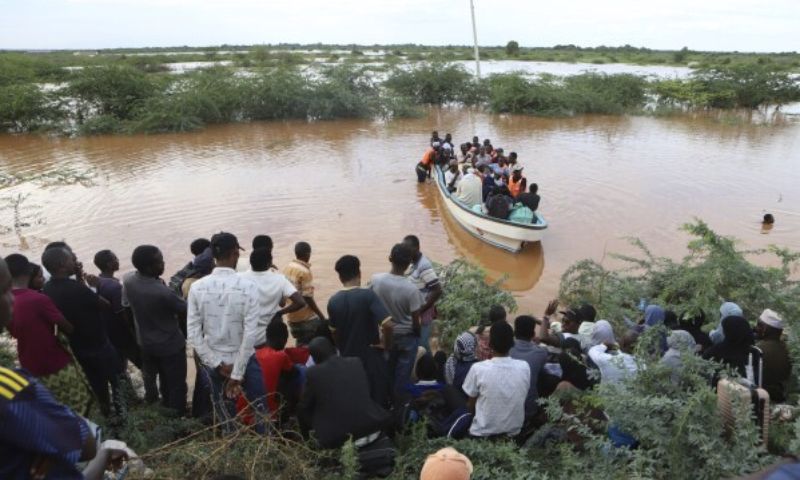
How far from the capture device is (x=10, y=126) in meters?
23.3

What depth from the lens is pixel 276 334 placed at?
421 centimetres

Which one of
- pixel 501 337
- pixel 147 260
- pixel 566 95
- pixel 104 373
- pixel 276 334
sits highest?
pixel 566 95

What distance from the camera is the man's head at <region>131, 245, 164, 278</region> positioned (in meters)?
4.36

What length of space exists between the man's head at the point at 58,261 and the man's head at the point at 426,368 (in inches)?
117

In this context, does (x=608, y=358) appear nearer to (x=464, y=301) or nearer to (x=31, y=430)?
(x=464, y=301)

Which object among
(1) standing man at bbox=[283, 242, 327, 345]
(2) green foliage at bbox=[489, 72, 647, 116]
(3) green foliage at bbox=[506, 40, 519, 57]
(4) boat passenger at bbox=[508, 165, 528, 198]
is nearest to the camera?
(1) standing man at bbox=[283, 242, 327, 345]

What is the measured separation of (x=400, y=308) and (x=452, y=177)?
25.8 feet

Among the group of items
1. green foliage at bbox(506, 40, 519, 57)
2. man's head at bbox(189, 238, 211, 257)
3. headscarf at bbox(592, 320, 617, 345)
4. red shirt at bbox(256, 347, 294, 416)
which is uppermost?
green foliage at bbox(506, 40, 519, 57)

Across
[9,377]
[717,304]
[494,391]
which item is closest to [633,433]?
[494,391]

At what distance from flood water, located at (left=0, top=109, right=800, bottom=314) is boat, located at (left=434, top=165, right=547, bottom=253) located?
269 millimetres

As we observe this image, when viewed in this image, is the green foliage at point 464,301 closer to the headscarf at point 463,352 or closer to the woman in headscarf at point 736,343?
the headscarf at point 463,352

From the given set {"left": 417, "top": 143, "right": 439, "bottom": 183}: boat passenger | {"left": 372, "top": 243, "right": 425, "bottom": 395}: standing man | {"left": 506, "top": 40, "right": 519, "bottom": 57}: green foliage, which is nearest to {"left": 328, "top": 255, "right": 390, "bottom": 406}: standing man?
{"left": 372, "top": 243, "right": 425, "bottom": 395}: standing man

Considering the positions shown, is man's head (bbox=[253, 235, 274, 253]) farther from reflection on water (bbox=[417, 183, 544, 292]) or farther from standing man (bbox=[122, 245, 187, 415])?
reflection on water (bbox=[417, 183, 544, 292])

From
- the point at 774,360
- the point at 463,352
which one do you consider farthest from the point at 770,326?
the point at 463,352
